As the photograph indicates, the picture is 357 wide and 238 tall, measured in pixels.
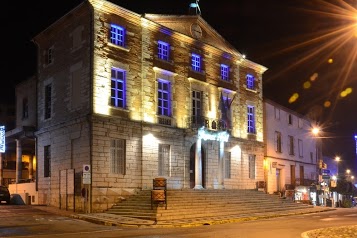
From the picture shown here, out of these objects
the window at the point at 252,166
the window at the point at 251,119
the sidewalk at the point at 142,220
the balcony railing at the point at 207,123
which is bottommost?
the sidewalk at the point at 142,220

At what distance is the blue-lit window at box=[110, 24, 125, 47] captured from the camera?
95.3 feet

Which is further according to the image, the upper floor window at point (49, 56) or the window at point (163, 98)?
the upper floor window at point (49, 56)

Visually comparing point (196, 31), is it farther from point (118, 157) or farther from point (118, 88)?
point (118, 157)

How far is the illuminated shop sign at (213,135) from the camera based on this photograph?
33281 mm

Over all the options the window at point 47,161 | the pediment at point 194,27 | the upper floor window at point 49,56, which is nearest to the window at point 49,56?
the upper floor window at point 49,56

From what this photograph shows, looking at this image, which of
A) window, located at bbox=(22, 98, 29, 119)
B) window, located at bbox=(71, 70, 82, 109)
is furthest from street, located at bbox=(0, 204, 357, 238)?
window, located at bbox=(22, 98, 29, 119)

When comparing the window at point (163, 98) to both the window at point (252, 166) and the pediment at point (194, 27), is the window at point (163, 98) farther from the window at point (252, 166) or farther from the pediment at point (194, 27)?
the window at point (252, 166)

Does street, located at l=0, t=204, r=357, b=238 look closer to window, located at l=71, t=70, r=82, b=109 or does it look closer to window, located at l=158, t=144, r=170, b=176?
window, located at l=71, t=70, r=82, b=109

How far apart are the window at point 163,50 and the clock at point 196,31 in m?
2.85

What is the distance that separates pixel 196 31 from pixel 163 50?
12.4 ft

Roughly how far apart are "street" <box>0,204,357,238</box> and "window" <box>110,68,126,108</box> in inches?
292

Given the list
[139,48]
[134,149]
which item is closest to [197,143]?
[134,149]

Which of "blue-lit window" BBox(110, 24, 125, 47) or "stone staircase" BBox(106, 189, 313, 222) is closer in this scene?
"stone staircase" BBox(106, 189, 313, 222)

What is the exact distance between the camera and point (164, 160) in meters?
31.2
